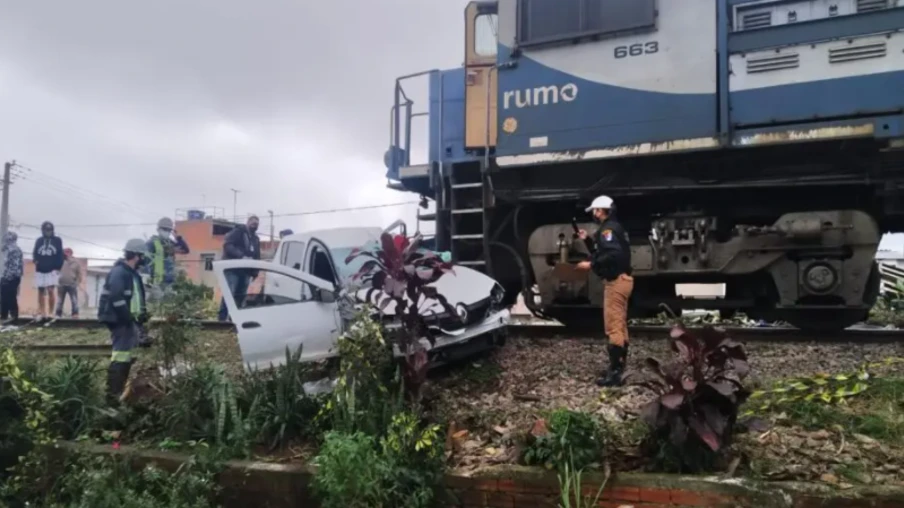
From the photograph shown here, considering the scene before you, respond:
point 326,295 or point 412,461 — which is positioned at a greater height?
point 326,295

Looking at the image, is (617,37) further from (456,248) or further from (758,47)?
(456,248)

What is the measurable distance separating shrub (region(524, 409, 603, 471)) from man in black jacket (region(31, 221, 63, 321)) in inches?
435

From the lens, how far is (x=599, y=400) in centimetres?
491

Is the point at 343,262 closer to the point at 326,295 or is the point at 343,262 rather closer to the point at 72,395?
the point at 326,295

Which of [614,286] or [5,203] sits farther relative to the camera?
[5,203]

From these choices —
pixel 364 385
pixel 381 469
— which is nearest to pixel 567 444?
pixel 381 469

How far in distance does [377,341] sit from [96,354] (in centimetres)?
492

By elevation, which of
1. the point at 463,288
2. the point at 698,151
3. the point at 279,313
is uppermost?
the point at 698,151

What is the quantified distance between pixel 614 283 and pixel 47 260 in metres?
10.8

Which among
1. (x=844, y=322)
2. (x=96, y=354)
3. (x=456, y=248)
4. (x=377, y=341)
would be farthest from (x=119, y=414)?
(x=844, y=322)

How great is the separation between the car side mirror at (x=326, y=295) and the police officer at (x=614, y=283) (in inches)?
88.5

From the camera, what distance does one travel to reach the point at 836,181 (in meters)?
6.47

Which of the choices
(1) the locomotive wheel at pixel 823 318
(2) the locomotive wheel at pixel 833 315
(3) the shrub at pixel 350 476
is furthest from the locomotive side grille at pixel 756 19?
(3) the shrub at pixel 350 476

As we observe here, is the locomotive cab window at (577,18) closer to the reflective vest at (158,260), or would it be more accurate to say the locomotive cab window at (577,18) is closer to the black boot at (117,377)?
the reflective vest at (158,260)
